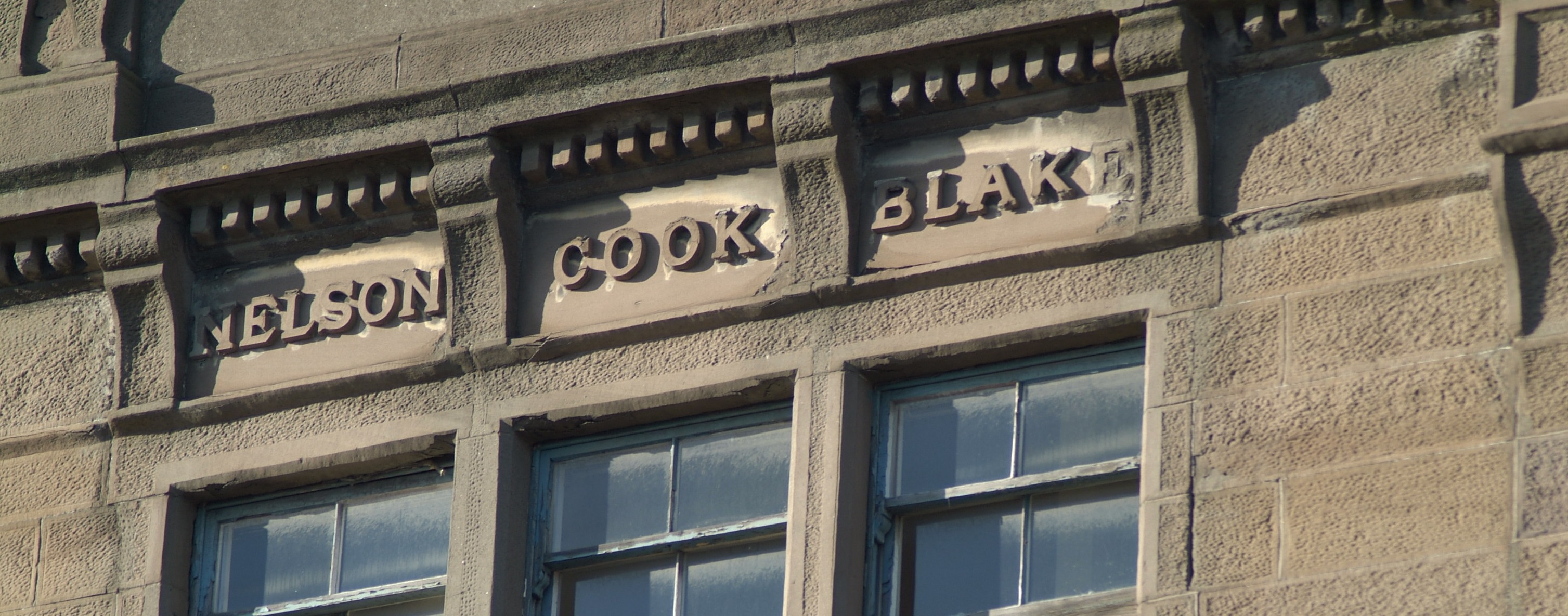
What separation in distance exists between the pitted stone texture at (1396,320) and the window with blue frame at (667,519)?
6.23 feet

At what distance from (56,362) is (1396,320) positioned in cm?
512

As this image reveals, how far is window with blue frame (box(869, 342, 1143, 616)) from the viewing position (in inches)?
400

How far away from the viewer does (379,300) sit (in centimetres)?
1152

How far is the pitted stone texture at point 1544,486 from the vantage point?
920 cm

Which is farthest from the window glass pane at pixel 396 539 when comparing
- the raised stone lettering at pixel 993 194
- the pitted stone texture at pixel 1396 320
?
the pitted stone texture at pixel 1396 320

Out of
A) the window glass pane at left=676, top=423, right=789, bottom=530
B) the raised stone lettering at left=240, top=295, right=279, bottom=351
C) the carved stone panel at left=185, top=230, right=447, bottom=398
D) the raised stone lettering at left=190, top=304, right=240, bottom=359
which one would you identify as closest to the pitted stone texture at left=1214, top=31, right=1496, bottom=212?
the window glass pane at left=676, top=423, right=789, bottom=530

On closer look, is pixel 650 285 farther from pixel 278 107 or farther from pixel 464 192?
pixel 278 107

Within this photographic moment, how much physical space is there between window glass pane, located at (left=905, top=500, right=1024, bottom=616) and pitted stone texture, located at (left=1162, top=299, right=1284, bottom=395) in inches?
28.9

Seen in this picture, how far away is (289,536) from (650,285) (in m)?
1.64

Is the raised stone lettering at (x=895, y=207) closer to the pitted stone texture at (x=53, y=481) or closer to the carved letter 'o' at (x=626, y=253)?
the carved letter 'o' at (x=626, y=253)

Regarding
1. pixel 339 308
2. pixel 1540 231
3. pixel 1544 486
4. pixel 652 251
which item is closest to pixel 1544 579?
pixel 1544 486

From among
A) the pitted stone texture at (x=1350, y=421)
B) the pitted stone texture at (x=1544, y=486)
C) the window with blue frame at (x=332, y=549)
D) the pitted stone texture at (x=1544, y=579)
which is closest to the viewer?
the pitted stone texture at (x=1544, y=579)

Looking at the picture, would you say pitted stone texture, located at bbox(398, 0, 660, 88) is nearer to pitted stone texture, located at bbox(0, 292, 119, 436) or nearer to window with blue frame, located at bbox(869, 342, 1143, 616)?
pitted stone texture, located at bbox(0, 292, 119, 436)

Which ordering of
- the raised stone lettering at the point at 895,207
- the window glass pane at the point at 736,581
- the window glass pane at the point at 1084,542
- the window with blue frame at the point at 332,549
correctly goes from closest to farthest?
1. the window glass pane at the point at 1084,542
2. the window glass pane at the point at 736,581
3. the raised stone lettering at the point at 895,207
4. the window with blue frame at the point at 332,549
